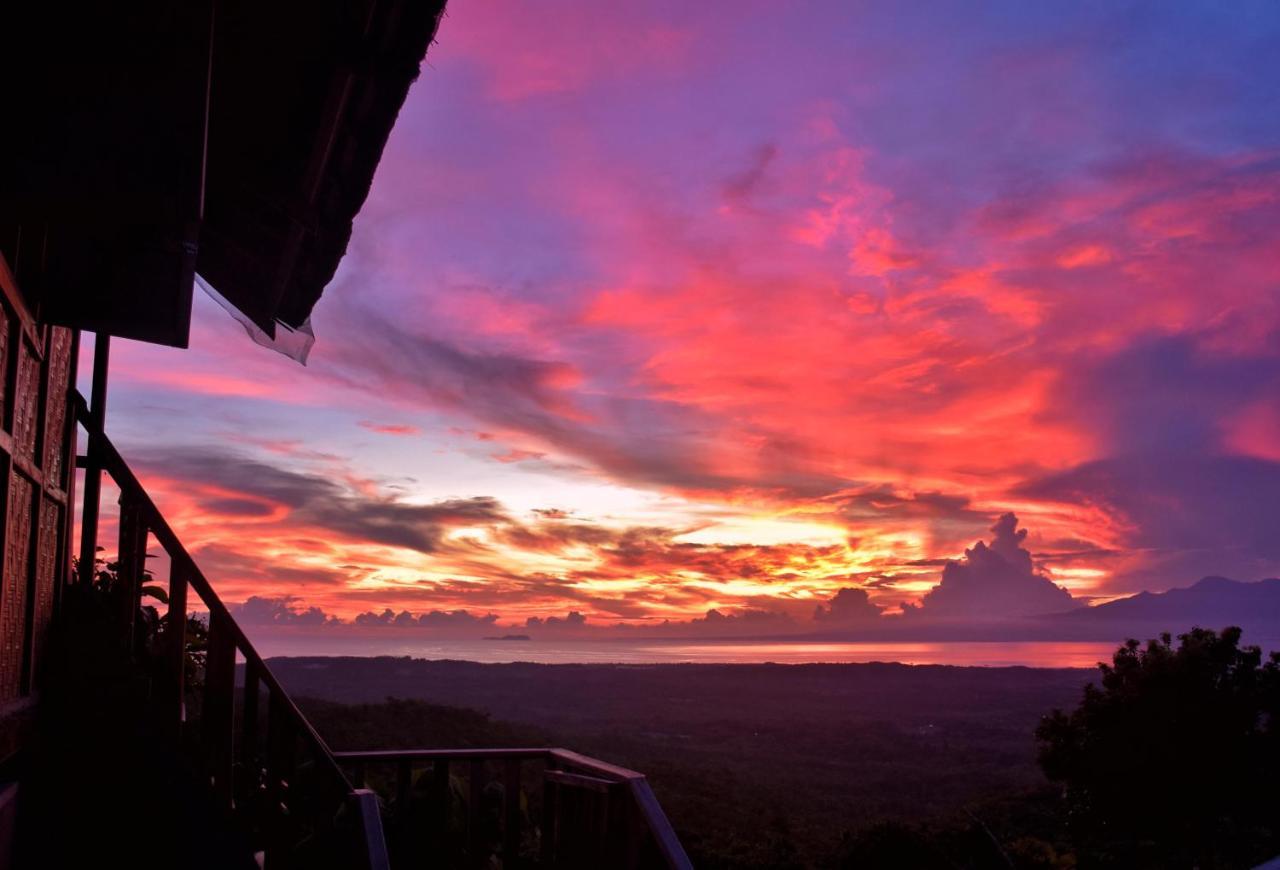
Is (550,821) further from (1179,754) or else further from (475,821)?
(1179,754)

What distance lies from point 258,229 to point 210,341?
655 cm

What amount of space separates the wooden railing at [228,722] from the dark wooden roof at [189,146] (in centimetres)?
103

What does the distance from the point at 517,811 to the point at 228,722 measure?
6.69ft

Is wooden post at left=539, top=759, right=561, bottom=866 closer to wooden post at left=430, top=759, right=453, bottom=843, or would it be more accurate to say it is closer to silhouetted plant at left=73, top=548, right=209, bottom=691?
wooden post at left=430, top=759, right=453, bottom=843

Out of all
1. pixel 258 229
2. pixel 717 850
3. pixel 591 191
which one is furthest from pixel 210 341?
pixel 717 850

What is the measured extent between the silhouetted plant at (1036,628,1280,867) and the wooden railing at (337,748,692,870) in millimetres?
18293

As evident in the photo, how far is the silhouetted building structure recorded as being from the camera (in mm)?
2725

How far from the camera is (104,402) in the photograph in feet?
18.2

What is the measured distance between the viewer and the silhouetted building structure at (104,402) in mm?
2725

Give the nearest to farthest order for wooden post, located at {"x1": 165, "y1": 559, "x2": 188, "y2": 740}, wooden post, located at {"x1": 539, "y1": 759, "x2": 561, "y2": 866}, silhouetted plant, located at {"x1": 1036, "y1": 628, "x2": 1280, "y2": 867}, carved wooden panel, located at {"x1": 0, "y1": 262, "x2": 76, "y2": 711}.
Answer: carved wooden panel, located at {"x1": 0, "y1": 262, "x2": 76, "y2": 711}, wooden post, located at {"x1": 165, "y1": 559, "x2": 188, "y2": 740}, wooden post, located at {"x1": 539, "y1": 759, "x2": 561, "y2": 866}, silhouetted plant, located at {"x1": 1036, "y1": 628, "x2": 1280, "y2": 867}

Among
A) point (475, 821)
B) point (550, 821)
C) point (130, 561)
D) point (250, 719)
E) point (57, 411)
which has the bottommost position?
point (475, 821)

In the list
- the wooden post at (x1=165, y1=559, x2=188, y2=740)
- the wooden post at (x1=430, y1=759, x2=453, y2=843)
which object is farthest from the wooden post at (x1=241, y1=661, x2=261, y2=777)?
the wooden post at (x1=430, y1=759, x2=453, y2=843)

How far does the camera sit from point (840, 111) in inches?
448

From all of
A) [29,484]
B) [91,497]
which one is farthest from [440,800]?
[29,484]
